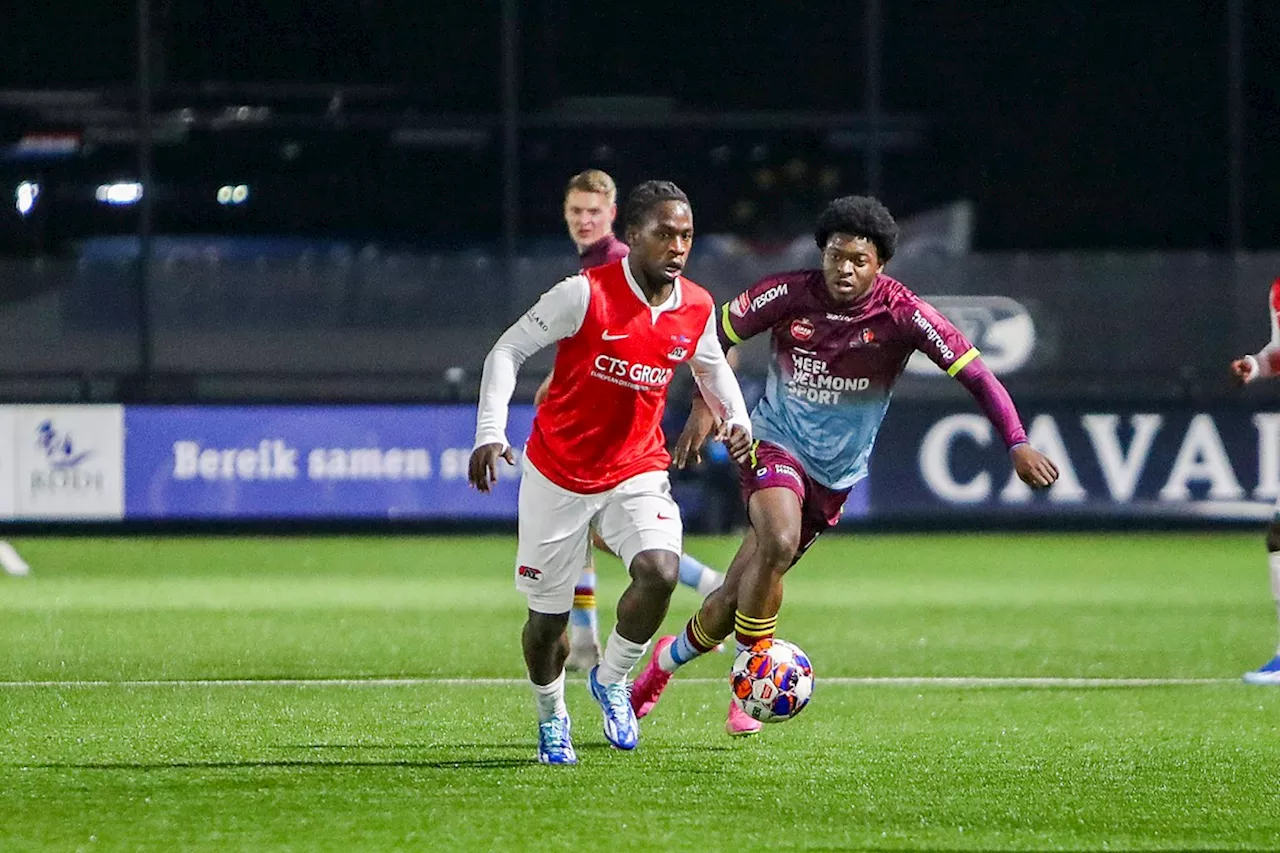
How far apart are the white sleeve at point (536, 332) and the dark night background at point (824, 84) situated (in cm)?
1868

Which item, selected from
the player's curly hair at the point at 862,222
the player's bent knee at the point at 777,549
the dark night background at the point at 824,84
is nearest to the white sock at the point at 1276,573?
the player's curly hair at the point at 862,222

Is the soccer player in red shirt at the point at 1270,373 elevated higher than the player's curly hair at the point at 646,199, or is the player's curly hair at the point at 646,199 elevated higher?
the player's curly hair at the point at 646,199

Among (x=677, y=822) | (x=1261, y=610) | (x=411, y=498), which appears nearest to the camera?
(x=677, y=822)

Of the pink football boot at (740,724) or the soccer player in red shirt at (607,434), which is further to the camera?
the pink football boot at (740,724)

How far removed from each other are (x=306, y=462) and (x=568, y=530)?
44.3 feet

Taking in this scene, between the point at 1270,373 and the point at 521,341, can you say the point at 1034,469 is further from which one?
the point at 1270,373

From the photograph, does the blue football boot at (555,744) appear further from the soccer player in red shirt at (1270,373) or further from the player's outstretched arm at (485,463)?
the soccer player in red shirt at (1270,373)

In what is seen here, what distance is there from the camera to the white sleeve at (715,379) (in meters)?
8.80

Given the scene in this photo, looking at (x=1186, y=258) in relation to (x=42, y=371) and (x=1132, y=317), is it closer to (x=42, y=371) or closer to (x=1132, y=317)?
(x=1132, y=317)

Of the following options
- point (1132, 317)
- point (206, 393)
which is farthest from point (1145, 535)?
point (206, 393)

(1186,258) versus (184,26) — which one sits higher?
(184,26)

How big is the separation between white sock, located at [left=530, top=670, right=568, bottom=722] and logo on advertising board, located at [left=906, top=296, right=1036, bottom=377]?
15780mm

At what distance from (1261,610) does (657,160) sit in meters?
13.7

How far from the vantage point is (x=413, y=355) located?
24.1m
